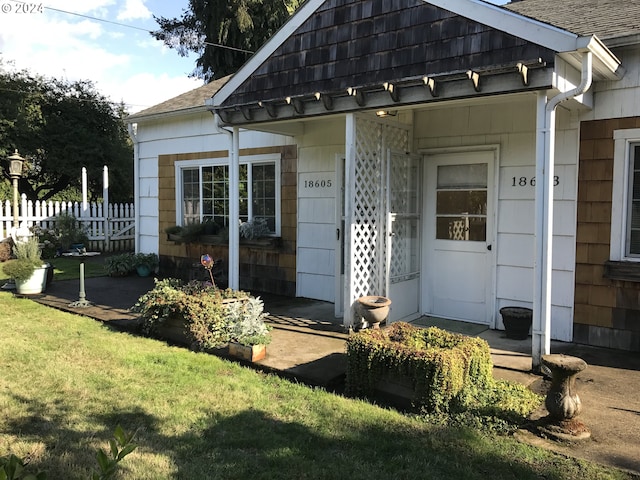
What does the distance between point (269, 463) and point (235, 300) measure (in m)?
2.99

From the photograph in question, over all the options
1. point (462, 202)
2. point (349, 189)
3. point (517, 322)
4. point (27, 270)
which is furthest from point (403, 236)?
point (27, 270)

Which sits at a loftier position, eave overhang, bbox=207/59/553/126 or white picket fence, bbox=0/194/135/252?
eave overhang, bbox=207/59/553/126

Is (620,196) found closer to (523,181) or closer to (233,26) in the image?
(523,181)

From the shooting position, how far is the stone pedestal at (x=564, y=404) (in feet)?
11.0

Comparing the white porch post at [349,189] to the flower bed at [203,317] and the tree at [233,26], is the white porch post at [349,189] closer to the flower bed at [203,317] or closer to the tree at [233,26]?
the flower bed at [203,317]

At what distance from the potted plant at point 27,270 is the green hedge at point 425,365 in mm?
6376

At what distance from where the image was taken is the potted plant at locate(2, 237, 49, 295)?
810 centimetres

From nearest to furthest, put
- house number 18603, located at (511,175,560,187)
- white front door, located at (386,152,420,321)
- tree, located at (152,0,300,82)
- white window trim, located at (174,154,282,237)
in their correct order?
house number 18603, located at (511,175,560,187)
white front door, located at (386,152,420,321)
white window trim, located at (174,154,282,237)
tree, located at (152,0,300,82)

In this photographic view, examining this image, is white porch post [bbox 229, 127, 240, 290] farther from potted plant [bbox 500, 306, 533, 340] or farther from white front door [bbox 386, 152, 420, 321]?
potted plant [bbox 500, 306, 533, 340]

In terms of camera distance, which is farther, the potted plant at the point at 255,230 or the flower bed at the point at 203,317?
the potted plant at the point at 255,230

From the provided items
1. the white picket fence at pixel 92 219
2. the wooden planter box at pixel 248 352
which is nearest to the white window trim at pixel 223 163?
the wooden planter box at pixel 248 352

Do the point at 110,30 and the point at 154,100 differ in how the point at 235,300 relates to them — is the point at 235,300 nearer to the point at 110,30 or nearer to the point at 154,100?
the point at 110,30

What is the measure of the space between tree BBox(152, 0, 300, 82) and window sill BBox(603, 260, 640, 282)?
16570mm

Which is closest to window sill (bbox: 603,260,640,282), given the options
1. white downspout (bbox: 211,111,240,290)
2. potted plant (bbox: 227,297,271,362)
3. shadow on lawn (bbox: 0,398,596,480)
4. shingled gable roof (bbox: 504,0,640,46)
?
shingled gable roof (bbox: 504,0,640,46)
